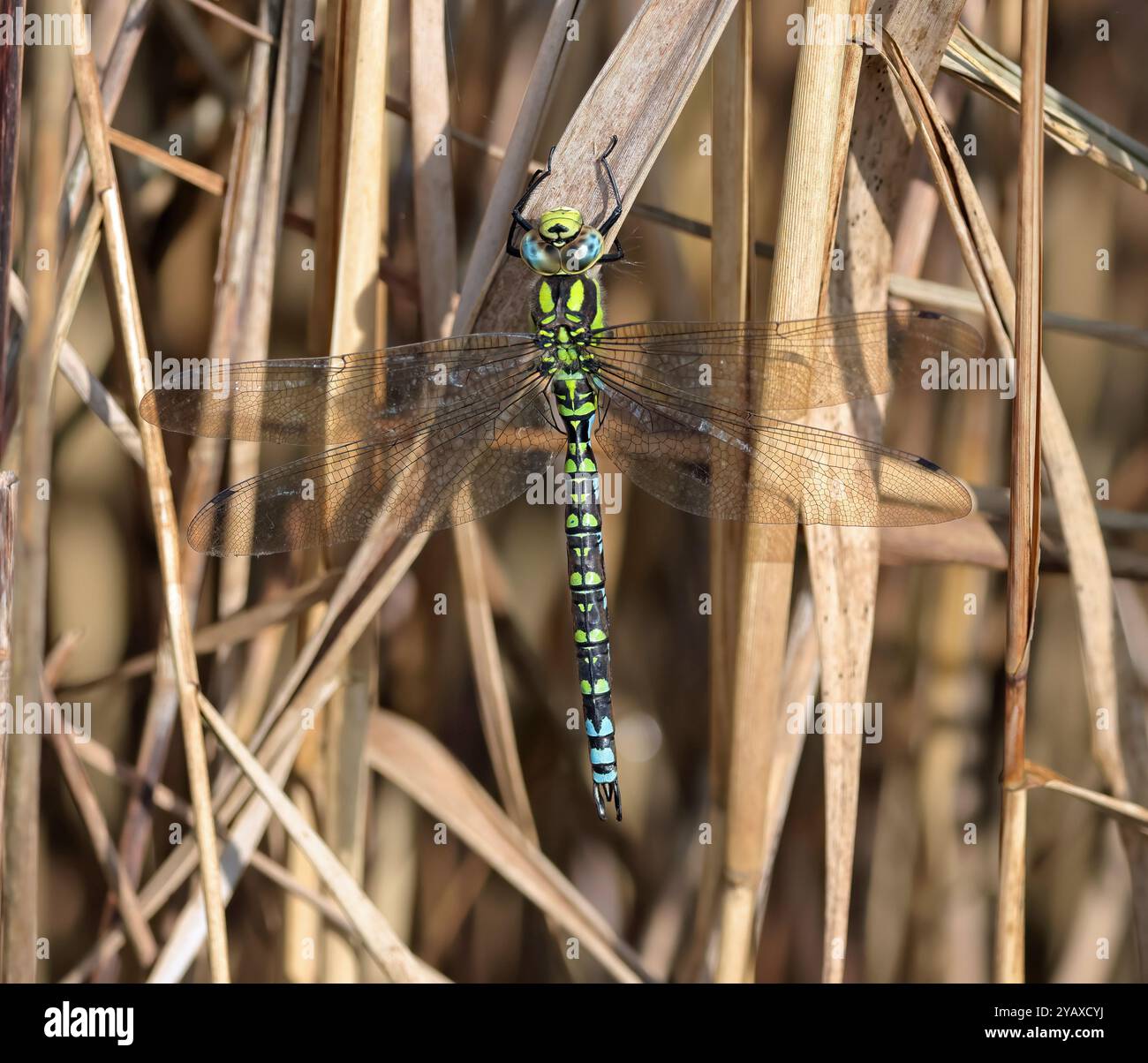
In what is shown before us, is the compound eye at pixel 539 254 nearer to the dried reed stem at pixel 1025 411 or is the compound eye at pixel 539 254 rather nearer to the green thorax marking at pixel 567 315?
the green thorax marking at pixel 567 315

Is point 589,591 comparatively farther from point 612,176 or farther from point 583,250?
point 612,176

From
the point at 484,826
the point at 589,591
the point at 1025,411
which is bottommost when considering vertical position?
the point at 484,826

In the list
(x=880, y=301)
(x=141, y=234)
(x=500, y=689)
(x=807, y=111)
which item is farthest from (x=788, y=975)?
(x=141, y=234)

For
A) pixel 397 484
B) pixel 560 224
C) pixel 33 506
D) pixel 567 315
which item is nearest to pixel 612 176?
pixel 560 224

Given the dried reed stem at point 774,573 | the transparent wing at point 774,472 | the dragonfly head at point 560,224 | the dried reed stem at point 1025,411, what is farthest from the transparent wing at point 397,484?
the dried reed stem at point 1025,411

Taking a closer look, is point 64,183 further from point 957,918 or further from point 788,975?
point 957,918

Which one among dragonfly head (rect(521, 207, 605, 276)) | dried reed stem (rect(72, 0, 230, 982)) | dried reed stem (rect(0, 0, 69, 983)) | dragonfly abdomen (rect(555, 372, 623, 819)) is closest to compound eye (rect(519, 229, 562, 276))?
dragonfly head (rect(521, 207, 605, 276))
